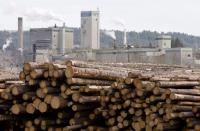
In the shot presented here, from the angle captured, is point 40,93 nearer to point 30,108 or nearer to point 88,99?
point 30,108

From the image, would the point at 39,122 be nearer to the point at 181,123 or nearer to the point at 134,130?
the point at 134,130

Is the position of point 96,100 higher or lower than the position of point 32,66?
lower

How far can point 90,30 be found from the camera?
102m

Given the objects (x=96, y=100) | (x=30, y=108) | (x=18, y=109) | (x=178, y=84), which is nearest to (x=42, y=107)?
(x=30, y=108)

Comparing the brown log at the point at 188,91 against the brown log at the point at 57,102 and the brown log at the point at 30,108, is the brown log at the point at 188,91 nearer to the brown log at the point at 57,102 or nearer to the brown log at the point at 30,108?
the brown log at the point at 57,102

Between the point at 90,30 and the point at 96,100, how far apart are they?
92223 mm

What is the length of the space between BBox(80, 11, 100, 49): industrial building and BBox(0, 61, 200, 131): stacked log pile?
88.4 meters

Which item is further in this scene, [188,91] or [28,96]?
[28,96]

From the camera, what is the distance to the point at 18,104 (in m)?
10.5

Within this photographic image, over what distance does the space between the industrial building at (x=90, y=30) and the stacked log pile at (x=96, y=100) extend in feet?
290

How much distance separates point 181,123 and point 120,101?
1.12m

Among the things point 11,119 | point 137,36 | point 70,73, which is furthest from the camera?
point 137,36

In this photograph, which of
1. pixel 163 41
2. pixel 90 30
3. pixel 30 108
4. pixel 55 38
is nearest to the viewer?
pixel 30 108

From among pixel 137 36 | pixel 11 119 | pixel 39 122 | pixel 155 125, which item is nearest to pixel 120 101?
pixel 155 125
